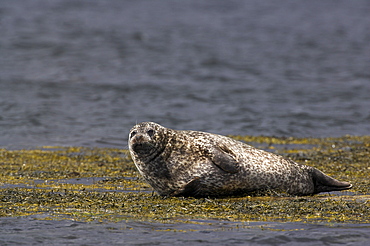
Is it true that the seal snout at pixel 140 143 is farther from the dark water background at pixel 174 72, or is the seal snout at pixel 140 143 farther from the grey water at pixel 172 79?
the dark water background at pixel 174 72

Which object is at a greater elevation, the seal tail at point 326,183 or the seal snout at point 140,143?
the seal snout at point 140,143

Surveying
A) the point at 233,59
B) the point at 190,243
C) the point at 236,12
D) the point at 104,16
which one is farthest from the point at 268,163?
the point at 236,12

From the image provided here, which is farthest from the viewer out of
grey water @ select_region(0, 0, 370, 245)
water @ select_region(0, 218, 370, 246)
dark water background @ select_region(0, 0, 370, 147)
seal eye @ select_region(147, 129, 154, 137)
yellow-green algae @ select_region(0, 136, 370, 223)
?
dark water background @ select_region(0, 0, 370, 147)

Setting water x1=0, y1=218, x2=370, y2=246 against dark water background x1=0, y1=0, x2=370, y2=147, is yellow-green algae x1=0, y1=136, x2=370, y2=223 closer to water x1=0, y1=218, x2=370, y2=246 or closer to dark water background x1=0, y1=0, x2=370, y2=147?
water x1=0, y1=218, x2=370, y2=246

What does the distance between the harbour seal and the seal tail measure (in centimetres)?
40

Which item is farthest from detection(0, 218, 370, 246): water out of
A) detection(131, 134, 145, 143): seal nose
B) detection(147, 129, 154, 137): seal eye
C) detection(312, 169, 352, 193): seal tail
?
detection(312, 169, 352, 193): seal tail

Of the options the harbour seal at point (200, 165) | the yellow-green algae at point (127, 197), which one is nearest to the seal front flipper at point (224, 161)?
the harbour seal at point (200, 165)

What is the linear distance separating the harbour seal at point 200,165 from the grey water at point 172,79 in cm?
192

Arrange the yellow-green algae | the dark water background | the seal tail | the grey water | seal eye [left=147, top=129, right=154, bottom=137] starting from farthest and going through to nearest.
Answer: the dark water background
the grey water
the seal tail
seal eye [left=147, top=129, right=154, bottom=137]
the yellow-green algae

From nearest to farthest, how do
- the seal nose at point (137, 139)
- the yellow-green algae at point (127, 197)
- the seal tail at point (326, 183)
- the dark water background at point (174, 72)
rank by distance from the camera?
the yellow-green algae at point (127, 197), the seal nose at point (137, 139), the seal tail at point (326, 183), the dark water background at point (174, 72)

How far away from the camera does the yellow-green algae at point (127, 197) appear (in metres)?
7.45

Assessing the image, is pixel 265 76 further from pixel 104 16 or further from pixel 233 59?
pixel 104 16

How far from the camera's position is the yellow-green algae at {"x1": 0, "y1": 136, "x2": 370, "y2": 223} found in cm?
745

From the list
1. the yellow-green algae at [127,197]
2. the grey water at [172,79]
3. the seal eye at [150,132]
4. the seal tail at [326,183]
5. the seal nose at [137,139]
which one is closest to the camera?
the yellow-green algae at [127,197]
